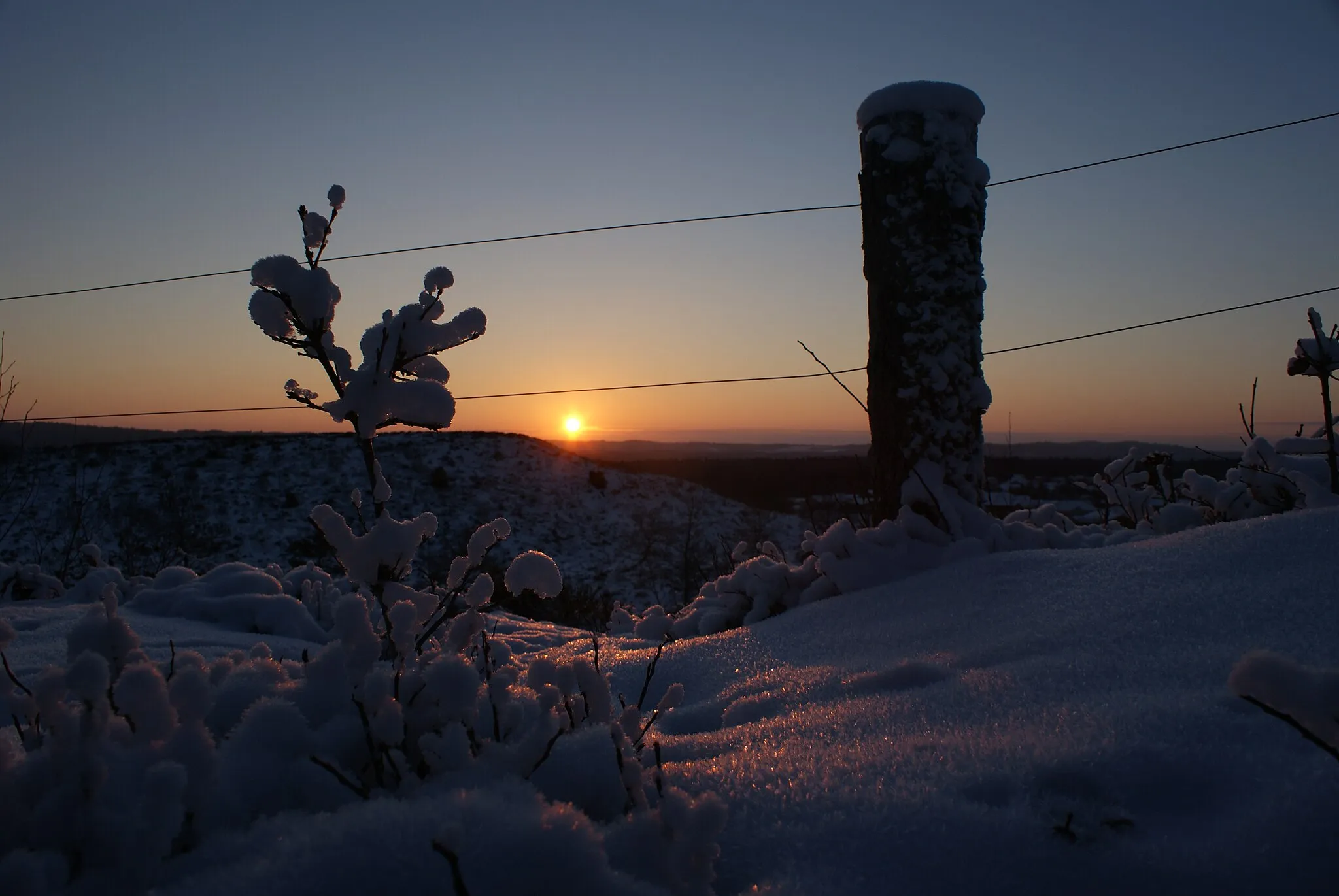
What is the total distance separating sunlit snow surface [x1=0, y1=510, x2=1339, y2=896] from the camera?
873mm

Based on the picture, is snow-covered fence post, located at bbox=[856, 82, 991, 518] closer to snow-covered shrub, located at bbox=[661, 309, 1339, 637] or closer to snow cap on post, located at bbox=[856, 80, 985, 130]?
snow cap on post, located at bbox=[856, 80, 985, 130]

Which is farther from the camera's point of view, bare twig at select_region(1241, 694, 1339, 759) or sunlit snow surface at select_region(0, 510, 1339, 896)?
sunlit snow surface at select_region(0, 510, 1339, 896)

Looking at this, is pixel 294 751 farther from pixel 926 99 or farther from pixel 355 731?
pixel 926 99

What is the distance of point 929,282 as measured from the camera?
3.79 metres

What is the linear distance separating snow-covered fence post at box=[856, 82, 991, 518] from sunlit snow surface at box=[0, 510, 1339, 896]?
5.07 ft

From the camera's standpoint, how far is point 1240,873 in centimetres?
89

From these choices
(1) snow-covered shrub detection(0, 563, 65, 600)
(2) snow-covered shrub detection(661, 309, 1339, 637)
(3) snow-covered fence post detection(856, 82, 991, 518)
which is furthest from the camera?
(1) snow-covered shrub detection(0, 563, 65, 600)

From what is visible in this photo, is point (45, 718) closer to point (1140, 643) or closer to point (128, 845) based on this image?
point (128, 845)

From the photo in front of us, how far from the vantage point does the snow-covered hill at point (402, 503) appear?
13.2 m

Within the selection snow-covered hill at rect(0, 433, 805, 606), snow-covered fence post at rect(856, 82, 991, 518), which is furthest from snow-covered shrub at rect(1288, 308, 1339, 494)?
snow-covered hill at rect(0, 433, 805, 606)

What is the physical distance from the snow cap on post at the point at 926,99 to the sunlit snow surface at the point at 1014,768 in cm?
263

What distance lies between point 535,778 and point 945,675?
3.75 ft

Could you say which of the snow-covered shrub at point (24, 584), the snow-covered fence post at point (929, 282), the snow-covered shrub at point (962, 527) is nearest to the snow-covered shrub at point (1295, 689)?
the snow-covered shrub at point (962, 527)

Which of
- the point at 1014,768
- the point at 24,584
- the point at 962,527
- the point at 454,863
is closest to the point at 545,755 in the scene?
the point at 454,863
